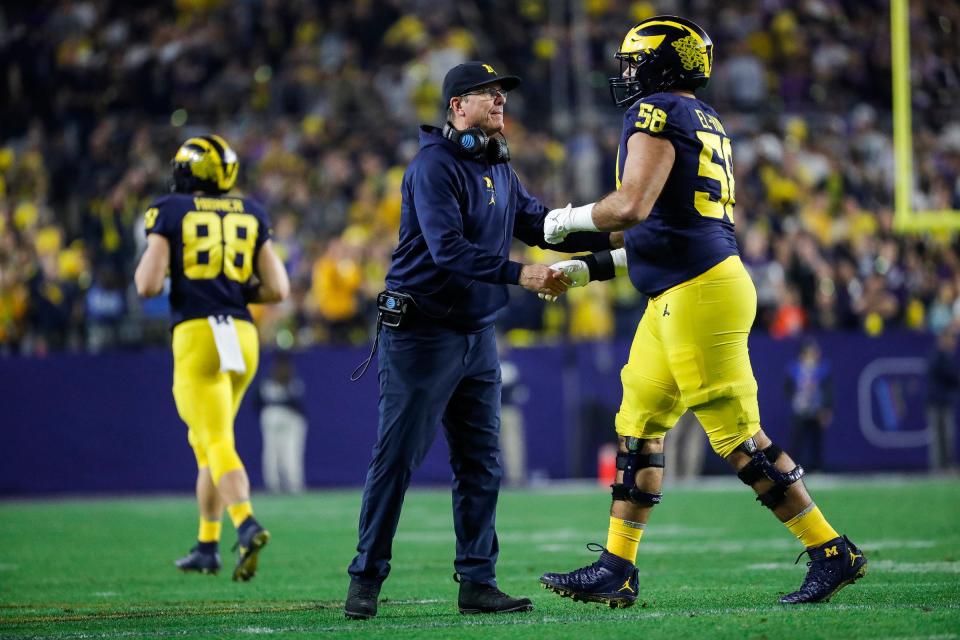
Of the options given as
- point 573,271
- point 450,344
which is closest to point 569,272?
point 573,271

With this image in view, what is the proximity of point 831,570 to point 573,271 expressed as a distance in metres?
1.44

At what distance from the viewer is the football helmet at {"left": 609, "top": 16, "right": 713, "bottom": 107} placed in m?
5.22

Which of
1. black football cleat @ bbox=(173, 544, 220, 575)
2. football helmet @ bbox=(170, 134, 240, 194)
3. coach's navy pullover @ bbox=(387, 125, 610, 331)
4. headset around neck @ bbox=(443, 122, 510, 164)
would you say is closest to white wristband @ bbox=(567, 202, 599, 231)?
coach's navy pullover @ bbox=(387, 125, 610, 331)

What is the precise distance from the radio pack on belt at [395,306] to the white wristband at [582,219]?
2.22ft

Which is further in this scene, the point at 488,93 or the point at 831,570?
the point at 488,93

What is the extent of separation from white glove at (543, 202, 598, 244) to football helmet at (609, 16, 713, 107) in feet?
1.77

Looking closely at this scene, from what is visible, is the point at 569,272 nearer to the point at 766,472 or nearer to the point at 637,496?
the point at 637,496

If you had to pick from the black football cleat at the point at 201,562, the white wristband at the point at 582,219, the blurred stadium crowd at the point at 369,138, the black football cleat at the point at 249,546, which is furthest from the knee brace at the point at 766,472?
the blurred stadium crowd at the point at 369,138

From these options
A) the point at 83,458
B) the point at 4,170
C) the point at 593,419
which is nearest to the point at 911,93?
the point at 593,419

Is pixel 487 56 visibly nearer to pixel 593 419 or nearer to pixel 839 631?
pixel 593 419

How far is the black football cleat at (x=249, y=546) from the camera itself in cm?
682

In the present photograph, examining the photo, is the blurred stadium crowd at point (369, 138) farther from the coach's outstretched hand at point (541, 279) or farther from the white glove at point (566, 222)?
the coach's outstretched hand at point (541, 279)

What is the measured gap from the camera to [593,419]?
15.4 meters

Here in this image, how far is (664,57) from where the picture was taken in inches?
205
